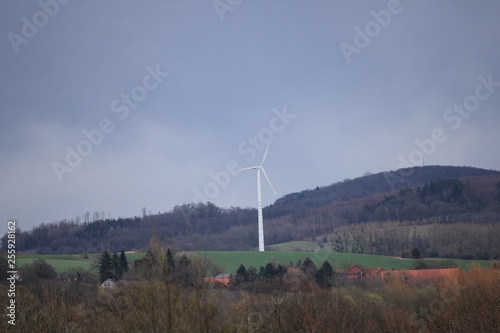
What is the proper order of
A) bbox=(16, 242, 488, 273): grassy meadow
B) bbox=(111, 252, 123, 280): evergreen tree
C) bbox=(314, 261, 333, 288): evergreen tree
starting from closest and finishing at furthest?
bbox=(111, 252, 123, 280): evergreen tree < bbox=(314, 261, 333, 288): evergreen tree < bbox=(16, 242, 488, 273): grassy meadow

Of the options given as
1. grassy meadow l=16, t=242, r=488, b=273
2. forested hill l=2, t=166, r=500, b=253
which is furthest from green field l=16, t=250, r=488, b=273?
forested hill l=2, t=166, r=500, b=253

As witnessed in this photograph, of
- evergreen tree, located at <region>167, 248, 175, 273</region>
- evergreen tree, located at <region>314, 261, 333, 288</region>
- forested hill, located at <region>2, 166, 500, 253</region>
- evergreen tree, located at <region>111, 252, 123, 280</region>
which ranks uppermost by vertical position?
forested hill, located at <region>2, 166, 500, 253</region>

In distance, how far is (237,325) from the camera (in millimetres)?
18516

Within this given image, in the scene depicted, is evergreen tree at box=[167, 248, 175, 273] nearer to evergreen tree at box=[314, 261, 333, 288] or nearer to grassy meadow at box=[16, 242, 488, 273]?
evergreen tree at box=[314, 261, 333, 288]

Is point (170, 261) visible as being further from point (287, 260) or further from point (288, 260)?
point (288, 260)

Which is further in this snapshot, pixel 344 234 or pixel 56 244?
pixel 344 234

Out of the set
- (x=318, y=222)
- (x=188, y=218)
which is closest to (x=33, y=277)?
(x=188, y=218)

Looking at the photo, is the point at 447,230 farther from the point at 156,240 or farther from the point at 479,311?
the point at 156,240

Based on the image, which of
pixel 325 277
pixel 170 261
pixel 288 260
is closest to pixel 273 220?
pixel 288 260

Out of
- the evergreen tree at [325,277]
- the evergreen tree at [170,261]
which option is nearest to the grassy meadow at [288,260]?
the evergreen tree at [325,277]

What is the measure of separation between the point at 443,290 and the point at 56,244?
88637 millimetres

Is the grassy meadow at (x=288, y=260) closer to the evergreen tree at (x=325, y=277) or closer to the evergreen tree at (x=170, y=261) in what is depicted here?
the evergreen tree at (x=325, y=277)

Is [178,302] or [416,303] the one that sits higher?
[178,302]

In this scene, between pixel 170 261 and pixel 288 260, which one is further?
pixel 288 260
